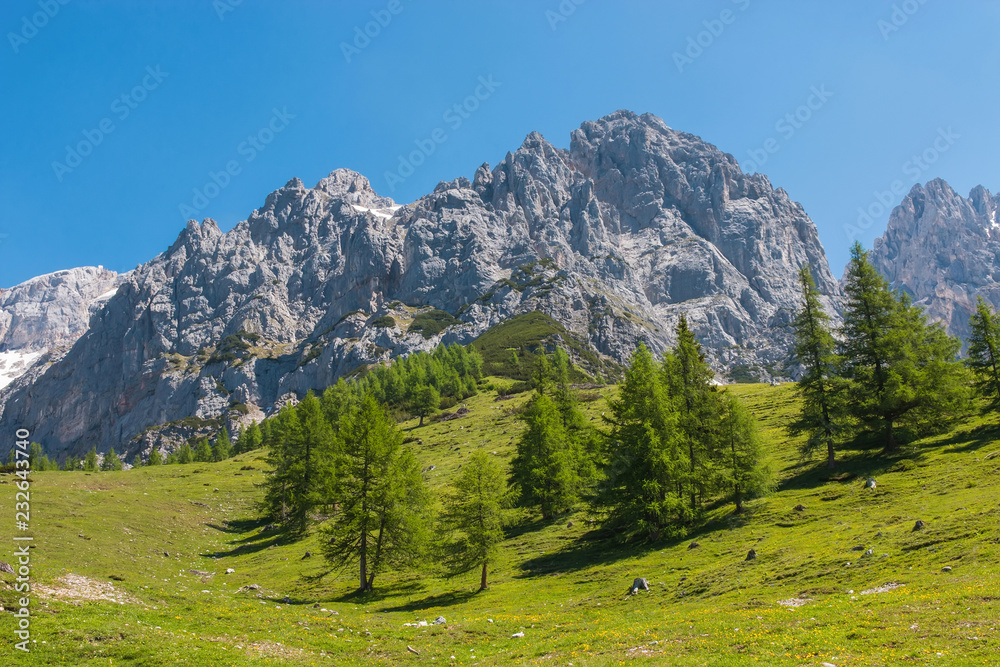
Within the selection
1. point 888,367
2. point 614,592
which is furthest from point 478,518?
point 888,367

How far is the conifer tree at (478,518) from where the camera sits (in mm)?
37438

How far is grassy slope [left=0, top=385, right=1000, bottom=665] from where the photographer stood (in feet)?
56.0

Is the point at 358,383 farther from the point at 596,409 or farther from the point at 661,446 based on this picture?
the point at 661,446

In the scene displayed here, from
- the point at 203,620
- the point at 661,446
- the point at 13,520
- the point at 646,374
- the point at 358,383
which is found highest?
the point at 358,383

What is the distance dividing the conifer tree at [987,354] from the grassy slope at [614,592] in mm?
6758

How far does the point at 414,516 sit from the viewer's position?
3894cm

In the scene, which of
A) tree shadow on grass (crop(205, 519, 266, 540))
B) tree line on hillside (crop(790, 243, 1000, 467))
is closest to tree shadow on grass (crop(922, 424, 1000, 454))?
tree line on hillside (crop(790, 243, 1000, 467))

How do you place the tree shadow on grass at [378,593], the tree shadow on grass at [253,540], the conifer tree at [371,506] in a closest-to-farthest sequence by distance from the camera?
the tree shadow on grass at [378,593], the conifer tree at [371,506], the tree shadow on grass at [253,540]

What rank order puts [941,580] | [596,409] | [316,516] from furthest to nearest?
[596,409] → [316,516] → [941,580]

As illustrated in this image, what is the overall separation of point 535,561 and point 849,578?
22.7 metres

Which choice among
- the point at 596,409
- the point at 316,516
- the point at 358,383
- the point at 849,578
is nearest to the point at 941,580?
the point at 849,578

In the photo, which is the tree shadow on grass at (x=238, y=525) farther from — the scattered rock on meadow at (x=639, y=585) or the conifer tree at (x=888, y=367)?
the conifer tree at (x=888, y=367)

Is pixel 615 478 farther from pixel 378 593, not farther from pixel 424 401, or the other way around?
pixel 424 401

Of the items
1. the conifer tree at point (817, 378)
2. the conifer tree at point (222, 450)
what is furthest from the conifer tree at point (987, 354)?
the conifer tree at point (222, 450)
